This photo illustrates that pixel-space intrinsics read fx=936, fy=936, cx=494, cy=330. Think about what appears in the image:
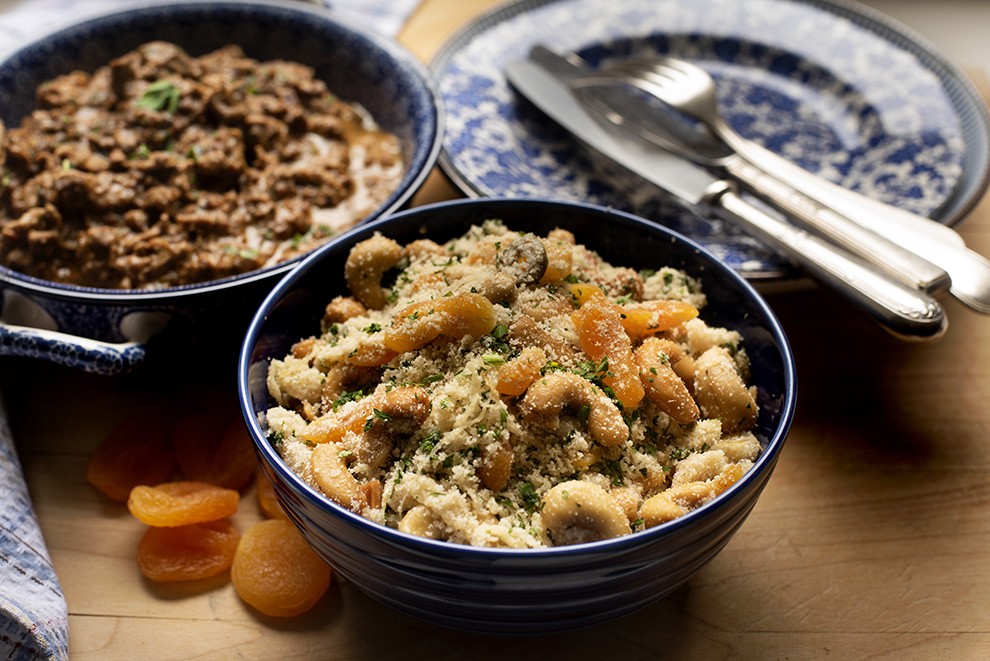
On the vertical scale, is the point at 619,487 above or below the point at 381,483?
above

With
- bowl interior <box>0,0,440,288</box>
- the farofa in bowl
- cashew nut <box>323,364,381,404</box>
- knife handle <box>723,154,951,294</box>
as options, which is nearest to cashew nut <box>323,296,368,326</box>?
the farofa in bowl

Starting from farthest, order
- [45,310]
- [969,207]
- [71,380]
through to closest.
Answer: [969,207] < [71,380] < [45,310]

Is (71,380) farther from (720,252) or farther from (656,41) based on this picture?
(656,41)

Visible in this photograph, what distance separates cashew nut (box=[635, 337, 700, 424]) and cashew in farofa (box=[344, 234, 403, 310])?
43cm

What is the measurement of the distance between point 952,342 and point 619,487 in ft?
3.43

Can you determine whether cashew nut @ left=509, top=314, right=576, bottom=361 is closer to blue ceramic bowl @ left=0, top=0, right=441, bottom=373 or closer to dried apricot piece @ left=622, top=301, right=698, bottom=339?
dried apricot piece @ left=622, top=301, right=698, bottom=339

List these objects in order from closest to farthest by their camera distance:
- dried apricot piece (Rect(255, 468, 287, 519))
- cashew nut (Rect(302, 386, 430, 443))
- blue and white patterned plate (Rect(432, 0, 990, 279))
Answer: cashew nut (Rect(302, 386, 430, 443))
dried apricot piece (Rect(255, 468, 287, 519))
blue and white patterned plate (Rect(432, 0, 990, 279))

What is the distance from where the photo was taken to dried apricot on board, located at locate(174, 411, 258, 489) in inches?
63.8

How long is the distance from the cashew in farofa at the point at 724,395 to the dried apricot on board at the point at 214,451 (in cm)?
77

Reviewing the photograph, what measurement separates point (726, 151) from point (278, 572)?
1.38m

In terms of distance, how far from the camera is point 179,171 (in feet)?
6.27

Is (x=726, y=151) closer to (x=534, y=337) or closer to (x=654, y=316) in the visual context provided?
(x=654, y=316)

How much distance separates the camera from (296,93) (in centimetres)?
223

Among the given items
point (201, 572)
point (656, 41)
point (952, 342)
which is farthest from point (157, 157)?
point (952, 342)
